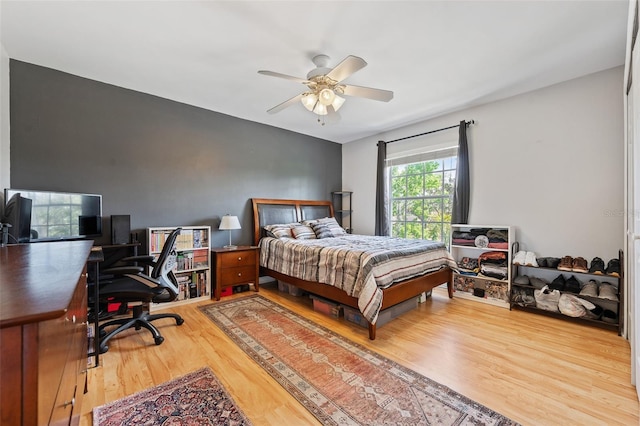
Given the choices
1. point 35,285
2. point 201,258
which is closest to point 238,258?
point 201,258

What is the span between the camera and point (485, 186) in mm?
3785

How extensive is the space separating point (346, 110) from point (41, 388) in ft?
13.1

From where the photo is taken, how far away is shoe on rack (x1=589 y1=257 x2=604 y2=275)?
2.73 m

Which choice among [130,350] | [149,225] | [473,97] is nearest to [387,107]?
[473,97]

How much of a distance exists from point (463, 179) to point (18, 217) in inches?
191

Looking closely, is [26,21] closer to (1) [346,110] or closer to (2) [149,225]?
(2) [149,225]

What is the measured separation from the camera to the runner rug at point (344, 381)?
5.19 ft

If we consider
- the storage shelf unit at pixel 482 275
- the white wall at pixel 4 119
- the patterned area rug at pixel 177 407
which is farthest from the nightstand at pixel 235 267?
the storage shelf unit at pixel 482 275

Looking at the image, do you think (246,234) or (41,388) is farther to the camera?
(246,234)

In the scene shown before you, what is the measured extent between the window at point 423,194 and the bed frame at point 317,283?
105 centimetres

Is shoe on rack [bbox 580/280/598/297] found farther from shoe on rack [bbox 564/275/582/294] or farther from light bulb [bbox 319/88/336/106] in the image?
light bulb [bbox 319/88/336/106]

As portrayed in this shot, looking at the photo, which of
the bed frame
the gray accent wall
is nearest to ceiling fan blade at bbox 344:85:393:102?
the bed frame

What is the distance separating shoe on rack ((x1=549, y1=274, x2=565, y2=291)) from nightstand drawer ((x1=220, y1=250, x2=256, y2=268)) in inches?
148

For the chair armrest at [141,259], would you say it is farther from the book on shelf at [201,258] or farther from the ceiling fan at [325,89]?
the ceiling fan at [325,89]
